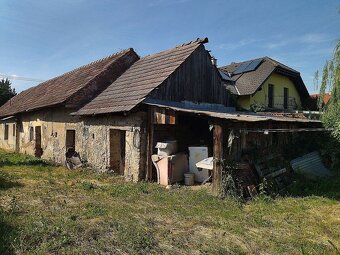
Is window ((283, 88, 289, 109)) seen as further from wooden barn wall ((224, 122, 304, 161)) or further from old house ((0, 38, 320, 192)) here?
wooden barn wall ((224, 122, 304, 161))

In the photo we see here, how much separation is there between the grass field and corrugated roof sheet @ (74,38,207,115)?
123 inches

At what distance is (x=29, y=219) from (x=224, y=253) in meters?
3.90

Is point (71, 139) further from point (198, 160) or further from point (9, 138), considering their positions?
point (9, 138)

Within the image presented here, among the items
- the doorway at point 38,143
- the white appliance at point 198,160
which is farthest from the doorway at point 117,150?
the doorway at point 38,143

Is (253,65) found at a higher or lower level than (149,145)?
higher

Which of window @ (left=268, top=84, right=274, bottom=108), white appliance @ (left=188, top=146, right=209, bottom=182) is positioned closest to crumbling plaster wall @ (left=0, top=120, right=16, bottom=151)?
white appliance @ (left=188, top=146, right=209, bottom=182)

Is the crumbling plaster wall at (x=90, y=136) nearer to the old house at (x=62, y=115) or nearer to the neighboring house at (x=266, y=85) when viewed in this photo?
the old house at (x=62, y=115)

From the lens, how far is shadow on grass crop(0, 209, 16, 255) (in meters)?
4.59

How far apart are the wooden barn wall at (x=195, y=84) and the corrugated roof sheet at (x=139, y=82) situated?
0.89 ft

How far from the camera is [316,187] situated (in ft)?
30.5

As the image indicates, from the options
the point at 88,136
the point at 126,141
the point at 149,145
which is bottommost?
the point at 149,145

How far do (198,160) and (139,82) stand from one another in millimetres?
4364

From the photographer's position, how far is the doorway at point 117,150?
1162 centimetres

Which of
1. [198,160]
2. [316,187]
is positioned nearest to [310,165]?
[316,187]
